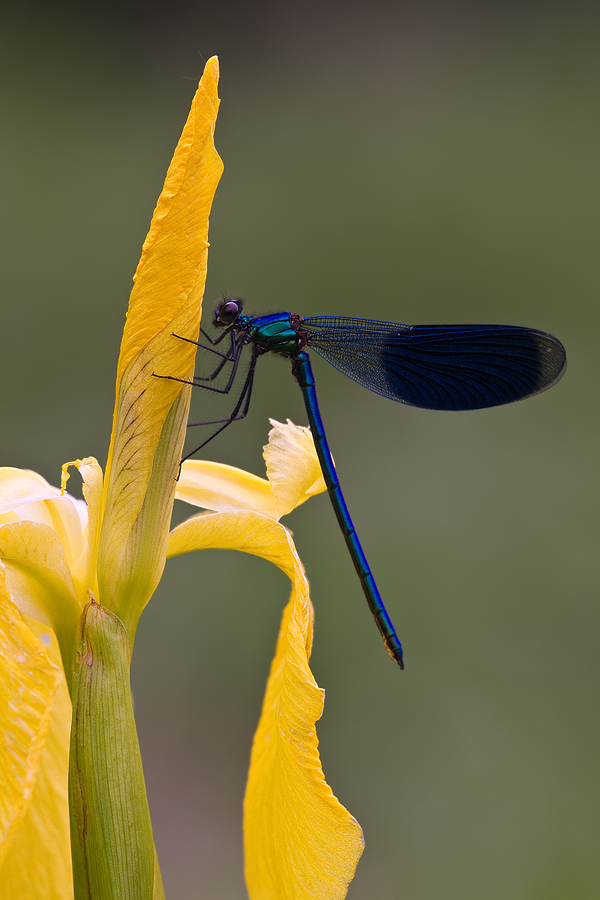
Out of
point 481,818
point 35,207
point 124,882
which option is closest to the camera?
point 124,882

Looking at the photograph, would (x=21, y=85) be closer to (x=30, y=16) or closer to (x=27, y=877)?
(x=30, y=16)

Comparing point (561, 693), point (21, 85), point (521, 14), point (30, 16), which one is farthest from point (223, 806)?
point (521, 14)

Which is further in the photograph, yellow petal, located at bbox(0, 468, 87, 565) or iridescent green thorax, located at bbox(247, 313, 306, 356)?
iridescent green thorax, located at bbox(247, 313, 306, 356)

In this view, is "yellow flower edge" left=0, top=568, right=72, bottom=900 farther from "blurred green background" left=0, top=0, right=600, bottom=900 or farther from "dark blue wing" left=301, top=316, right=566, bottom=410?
"blurred green background" left=0, top=0, right=600, bottom=900

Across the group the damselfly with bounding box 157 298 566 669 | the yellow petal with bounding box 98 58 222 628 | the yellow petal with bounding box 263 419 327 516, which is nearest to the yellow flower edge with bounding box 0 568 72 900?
the yellow petal with bounding box 98 58 222 628

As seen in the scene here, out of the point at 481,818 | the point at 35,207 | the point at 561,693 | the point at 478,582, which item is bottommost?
the point at 481,818

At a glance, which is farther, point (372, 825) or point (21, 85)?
point (21, 85)
